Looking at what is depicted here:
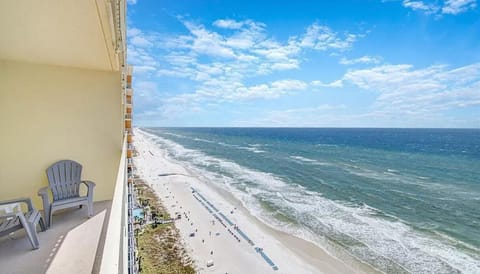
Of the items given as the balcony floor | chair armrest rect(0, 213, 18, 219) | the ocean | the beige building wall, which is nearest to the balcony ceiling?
the beige building wall

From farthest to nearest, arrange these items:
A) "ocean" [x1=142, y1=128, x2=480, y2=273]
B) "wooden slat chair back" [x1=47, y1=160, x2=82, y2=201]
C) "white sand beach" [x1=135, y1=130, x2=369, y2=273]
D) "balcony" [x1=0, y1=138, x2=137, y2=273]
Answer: "ocean" [x1=142, y1=128, x2=480, y2=273]
"white sand beach" [x1=135, y1=130, x2=369, y2=273]
"wooden slat chair back" [x1=47, y1=160, x2=82, y2=201]
"balcony" [x1=0, y1=138, x2=137, y2=273]

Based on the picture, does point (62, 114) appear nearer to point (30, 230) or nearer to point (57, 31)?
point (30, 230)

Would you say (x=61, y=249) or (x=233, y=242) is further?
(x=233, y=242)

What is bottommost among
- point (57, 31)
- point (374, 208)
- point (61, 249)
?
point (374, 208)

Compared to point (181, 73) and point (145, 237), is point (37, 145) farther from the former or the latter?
point (181, 73)

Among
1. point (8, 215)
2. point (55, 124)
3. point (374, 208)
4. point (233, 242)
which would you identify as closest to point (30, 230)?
point (8, 215)

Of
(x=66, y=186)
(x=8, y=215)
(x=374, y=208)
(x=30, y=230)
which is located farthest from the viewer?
(x=374, y=208)

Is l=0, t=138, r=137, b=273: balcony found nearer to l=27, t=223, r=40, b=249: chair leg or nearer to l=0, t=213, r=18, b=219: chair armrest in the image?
l=27, t=223, r=40, b=249: chair leg
